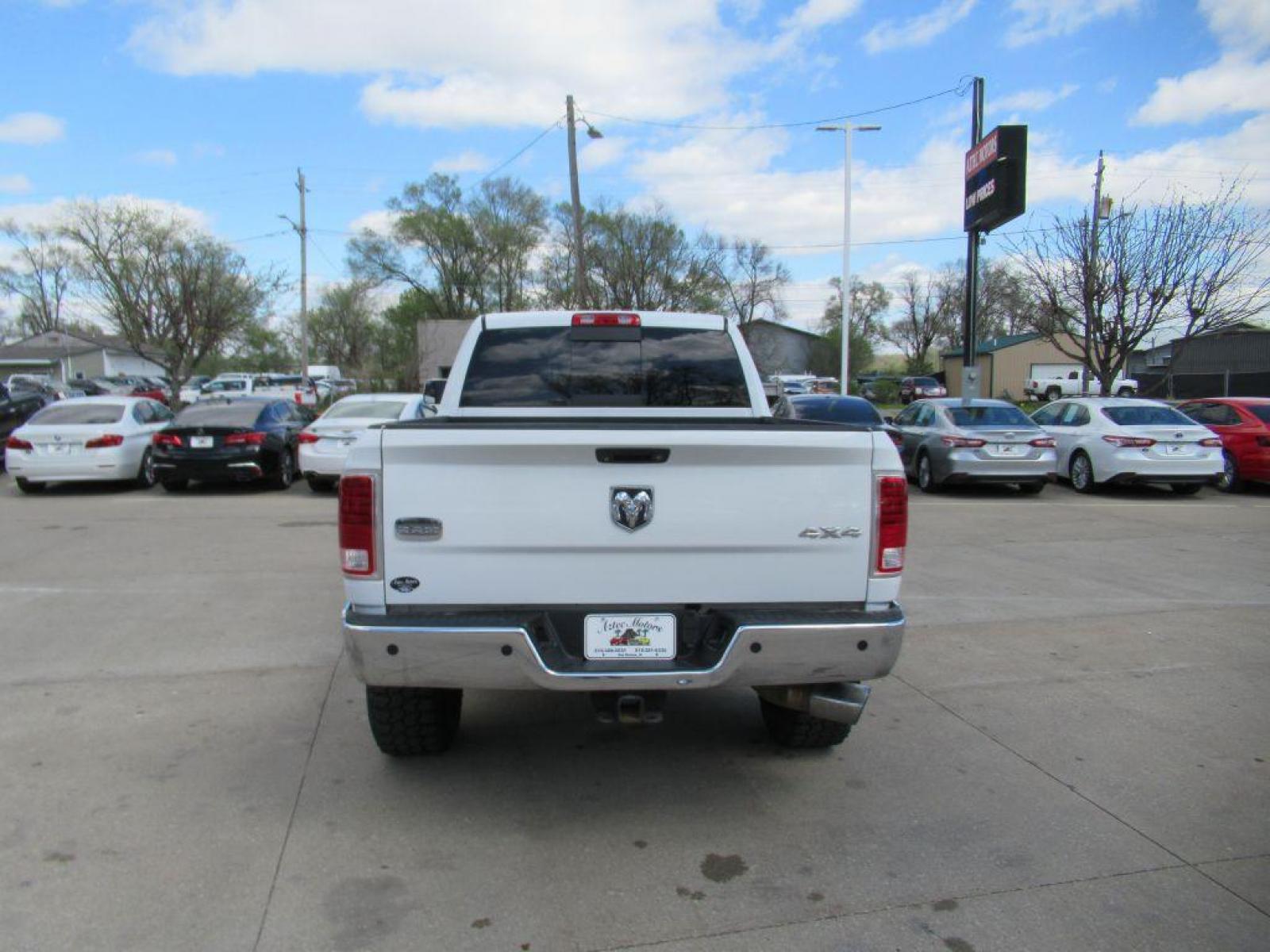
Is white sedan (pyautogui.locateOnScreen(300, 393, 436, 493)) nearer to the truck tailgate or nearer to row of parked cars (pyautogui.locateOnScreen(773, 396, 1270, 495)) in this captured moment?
row of parked cars (pyautogui.locateOnScreen(773, 396, 1270, 495))

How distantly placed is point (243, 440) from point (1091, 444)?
1290 centimetres

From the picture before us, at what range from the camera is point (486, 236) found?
183ft

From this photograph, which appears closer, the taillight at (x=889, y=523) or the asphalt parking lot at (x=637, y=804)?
the asphalt parking lot at (x=637, y=804)

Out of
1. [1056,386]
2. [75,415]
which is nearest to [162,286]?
[75,415]

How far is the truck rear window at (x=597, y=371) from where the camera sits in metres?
5.04

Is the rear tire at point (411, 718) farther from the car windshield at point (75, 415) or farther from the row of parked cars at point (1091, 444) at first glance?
the car windshield at point (75, 415)

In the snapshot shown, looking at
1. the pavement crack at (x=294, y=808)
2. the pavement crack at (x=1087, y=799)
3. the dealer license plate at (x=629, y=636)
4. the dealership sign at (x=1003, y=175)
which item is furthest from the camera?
the dealership sign at (x=1003, y=175)

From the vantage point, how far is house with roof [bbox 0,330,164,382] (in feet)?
241

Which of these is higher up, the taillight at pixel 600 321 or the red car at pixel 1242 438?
the taillight at pixel 600 321

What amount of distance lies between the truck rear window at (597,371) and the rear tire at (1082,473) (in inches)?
443

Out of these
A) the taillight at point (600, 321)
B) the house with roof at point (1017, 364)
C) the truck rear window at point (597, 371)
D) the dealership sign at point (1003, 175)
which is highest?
the dealership sign at point (1003, 175)

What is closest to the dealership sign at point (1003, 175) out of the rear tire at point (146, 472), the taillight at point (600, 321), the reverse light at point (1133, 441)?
the reverse light at point (1133, 441)

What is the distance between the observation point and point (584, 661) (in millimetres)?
3336

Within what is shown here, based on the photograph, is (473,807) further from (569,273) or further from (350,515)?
(569,273)
